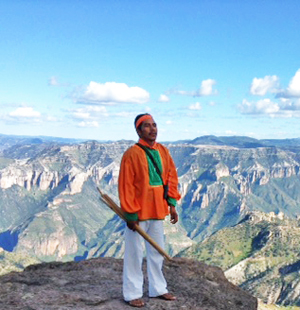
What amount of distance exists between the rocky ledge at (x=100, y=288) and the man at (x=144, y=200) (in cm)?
70

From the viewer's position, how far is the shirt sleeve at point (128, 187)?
1104cm

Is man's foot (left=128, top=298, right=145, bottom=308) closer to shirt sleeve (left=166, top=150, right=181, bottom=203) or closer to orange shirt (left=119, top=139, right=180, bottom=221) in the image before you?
orange shirt (left=119, top=139, right=180, bottom=221)

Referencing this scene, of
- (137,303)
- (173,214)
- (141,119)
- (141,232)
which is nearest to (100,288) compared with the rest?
(137,303)

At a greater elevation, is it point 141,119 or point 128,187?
point 141,119

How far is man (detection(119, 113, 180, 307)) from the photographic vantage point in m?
11.2

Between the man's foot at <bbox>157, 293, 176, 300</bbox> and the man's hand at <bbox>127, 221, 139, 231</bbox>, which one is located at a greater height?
the man's hand at <bbox>127, 221, 139, 231</bbox>

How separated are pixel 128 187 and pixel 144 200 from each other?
2.01ft

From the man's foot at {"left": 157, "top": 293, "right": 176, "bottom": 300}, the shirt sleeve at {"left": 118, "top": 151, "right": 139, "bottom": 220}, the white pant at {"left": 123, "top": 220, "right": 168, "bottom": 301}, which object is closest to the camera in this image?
the shirt sleeve at {"left": 118, "top": 151, "right": 139, "bottom": 220}

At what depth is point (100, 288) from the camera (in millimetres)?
13430

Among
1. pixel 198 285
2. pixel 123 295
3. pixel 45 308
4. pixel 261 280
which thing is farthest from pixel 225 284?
pixel 261 280

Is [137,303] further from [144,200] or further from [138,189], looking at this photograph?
[138,189]

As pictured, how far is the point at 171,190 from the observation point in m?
12.0

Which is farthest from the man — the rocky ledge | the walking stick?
the rocky ledge

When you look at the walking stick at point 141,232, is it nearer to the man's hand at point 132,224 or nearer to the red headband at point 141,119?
the man's hand at point 132,224
